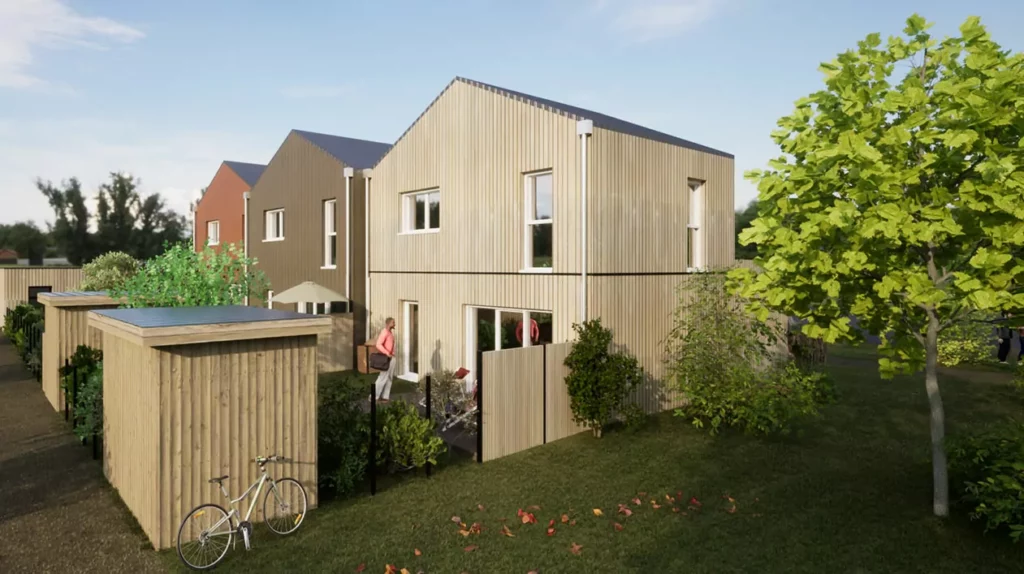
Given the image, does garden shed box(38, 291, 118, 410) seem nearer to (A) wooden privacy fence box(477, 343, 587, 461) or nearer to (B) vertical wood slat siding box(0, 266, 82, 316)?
(A) wooden privacy fence box(477, 343, 587, 461)

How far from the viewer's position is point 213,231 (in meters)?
27.3

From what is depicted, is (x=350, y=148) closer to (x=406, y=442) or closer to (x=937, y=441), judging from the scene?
(x=406, y=442)

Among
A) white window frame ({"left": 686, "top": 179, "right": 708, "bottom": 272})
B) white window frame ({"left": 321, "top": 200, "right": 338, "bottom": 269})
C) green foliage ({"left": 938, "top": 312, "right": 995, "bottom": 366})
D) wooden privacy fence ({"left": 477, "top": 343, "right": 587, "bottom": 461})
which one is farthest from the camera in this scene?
green foliage ({"left": 938, "top": 312, "right": 995, "bottom": 366})

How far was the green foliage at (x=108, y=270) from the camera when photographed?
24.1m

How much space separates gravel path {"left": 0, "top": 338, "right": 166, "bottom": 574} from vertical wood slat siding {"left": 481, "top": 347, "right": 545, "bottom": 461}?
4.46 metres

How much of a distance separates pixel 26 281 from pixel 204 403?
3157 cm

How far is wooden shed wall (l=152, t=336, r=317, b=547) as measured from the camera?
621cm

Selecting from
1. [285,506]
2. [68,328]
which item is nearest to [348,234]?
[68,328]

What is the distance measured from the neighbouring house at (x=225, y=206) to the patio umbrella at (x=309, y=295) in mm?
8870

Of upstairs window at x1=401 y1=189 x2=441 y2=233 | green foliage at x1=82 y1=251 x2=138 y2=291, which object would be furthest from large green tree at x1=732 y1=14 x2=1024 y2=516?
green foliage at x1=82 y1=251 x2=138 y2=291

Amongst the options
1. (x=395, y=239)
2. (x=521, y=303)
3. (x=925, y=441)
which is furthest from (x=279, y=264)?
(x=925, y=441)

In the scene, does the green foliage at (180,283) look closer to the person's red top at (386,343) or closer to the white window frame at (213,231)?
the person's red top at (386,343)

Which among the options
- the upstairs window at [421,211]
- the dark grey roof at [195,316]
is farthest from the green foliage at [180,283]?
the dark grey roof at [195,316]

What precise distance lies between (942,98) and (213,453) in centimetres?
819
